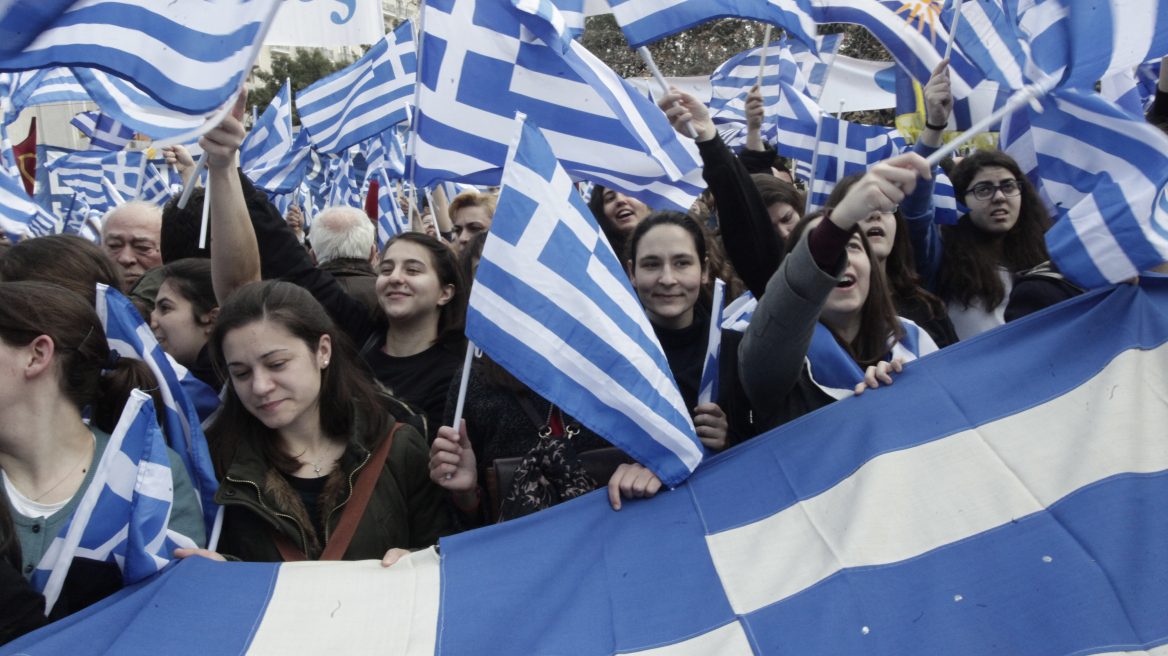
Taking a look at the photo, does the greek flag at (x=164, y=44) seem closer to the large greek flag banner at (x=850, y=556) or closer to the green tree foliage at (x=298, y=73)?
the large greek flag banner at (x=850, y=556)

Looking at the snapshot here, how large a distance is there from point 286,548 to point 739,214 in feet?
6.12

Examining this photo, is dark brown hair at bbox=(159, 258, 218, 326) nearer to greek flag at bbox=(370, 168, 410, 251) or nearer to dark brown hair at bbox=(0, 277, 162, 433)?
dark brown hair at bbox=(0, 277, 162, 433)

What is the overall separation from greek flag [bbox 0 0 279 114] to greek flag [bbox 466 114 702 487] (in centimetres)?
93

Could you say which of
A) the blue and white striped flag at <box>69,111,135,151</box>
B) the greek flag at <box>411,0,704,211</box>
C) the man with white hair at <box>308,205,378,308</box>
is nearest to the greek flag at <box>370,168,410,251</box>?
the blue and white striped flag at <box>69,111,135,151</box>

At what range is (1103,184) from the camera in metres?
2.43

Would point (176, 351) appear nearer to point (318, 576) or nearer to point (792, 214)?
point (318, 576)

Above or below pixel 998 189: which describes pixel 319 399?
below

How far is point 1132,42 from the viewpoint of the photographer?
237 centimetres

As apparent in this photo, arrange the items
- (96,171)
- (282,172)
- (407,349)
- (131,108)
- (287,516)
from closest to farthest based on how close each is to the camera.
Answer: (287,516)
(131,108)
(407,349)
(282,172)
(96,171)

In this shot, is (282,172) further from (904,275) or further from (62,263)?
(904,275)

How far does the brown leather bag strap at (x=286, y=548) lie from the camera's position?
8.03ft

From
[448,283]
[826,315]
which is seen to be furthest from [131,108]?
[826,315]

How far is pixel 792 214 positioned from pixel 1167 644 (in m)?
2.85

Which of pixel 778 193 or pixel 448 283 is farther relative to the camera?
pixel 778 193
